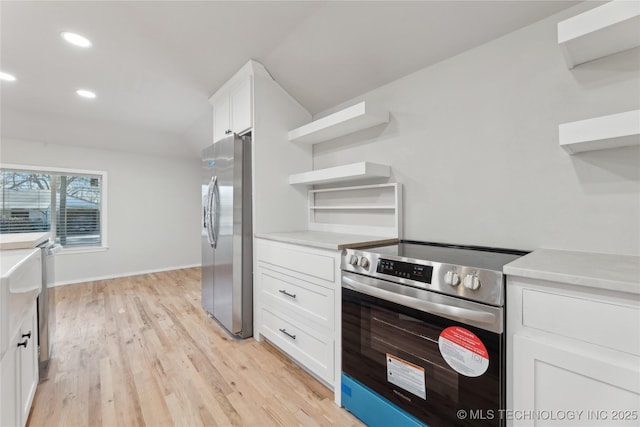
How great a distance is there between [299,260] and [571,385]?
141 cm

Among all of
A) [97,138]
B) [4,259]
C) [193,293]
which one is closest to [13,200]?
[97,138]

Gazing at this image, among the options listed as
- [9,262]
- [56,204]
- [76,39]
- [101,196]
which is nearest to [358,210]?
[9,262]

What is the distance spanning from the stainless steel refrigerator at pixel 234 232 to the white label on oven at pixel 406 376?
1.49m

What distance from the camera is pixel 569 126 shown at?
1136mm

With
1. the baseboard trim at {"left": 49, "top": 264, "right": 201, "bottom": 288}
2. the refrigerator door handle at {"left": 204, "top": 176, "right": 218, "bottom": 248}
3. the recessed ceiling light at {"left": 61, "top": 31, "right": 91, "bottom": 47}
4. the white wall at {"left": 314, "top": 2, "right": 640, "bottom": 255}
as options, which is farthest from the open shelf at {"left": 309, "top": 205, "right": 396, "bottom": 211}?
the baseboard trim at {"left": 49, "top": 264, "right": 201, "bottom": 288}

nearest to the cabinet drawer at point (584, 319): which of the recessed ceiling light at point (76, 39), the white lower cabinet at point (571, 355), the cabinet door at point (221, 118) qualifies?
the white lower cabinet at point (571, 355)

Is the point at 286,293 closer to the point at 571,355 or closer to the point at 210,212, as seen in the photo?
the point at 210,212

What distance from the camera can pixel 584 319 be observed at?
0.87m

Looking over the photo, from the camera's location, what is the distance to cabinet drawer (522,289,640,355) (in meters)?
0.80

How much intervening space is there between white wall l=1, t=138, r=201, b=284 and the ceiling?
0.99m

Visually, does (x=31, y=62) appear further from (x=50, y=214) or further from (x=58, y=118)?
(x=50, y=214)

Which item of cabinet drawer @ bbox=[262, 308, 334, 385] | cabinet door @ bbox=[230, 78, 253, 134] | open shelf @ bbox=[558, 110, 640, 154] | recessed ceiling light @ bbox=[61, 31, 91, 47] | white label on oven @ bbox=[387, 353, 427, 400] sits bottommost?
cabinet drawer @ bbox=[262, 308, 334, 385]

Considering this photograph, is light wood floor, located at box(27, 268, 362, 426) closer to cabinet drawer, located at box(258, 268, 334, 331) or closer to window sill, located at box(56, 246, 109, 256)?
cabinet drawer, located at box(258, 268, 334, 331)

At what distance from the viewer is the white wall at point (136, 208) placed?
4.13 meters
